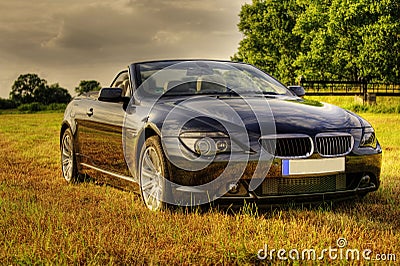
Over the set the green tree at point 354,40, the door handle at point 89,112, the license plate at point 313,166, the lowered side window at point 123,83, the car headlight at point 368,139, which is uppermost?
the green tree at point 354,40

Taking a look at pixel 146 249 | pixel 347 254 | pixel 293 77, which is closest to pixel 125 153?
pixel 146 249

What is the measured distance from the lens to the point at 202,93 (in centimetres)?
677

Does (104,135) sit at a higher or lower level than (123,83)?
lower

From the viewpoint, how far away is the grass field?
14.4 ft

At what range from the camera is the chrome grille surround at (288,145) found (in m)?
5.49

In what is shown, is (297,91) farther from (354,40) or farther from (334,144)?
(354,40)

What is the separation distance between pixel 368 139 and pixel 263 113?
1114 mm

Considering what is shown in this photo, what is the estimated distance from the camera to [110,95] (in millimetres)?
6875

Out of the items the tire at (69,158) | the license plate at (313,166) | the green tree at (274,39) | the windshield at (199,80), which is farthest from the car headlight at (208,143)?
the green tree at (274,39)

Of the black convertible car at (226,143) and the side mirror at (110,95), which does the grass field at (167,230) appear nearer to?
the black convertible car at (226,143)

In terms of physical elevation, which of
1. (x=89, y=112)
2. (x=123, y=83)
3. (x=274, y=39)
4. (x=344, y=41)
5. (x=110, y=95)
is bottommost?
(x=89, y=112)

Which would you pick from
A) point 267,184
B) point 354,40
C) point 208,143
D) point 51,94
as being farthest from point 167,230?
point 51,94

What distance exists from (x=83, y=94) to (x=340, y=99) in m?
36.6

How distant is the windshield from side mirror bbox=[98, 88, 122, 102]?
0.24 m
